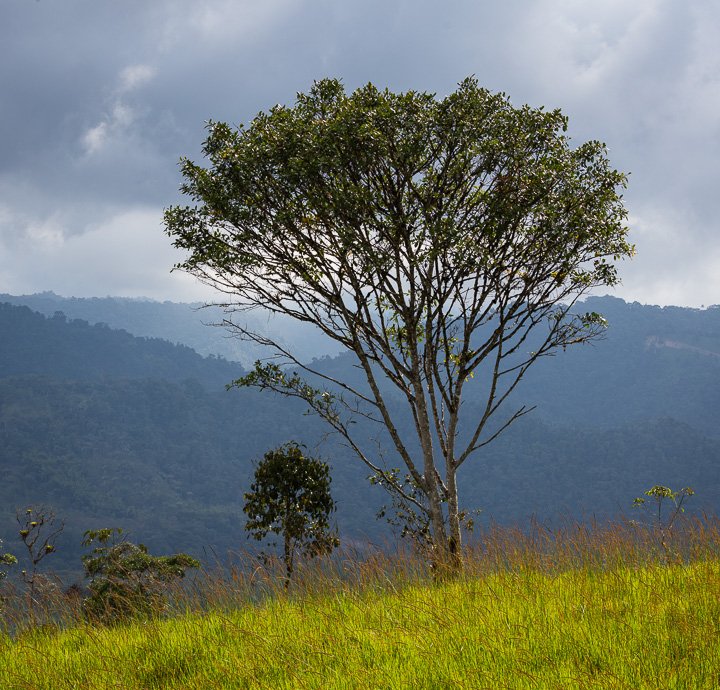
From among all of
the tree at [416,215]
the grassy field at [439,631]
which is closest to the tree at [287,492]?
the tree at [416,215]

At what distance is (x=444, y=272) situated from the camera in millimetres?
11750

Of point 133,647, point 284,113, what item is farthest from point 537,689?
point 284,113

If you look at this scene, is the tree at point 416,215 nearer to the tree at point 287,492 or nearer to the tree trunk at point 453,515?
the tree trunk at point 453,515

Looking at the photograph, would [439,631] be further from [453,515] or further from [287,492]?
[287,492]

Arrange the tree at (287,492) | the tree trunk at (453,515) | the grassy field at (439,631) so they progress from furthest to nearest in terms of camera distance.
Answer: the tree at (287,492) < the tree trunk at (453,515) < the grassy field at (439,631)

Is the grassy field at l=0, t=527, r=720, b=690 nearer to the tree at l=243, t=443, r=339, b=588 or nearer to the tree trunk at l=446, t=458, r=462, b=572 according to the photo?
the tree trunk at l=446, t=458, r=462, b=572

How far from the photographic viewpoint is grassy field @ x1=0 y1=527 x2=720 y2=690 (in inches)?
177

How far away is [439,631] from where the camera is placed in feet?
17.6

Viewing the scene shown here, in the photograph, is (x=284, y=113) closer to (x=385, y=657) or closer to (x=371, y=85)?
(x=371, y=85)

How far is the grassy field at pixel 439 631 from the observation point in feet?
14.7

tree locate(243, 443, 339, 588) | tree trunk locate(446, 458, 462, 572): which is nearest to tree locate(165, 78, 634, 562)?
tree trunk locate(446, 458, 462, 572)

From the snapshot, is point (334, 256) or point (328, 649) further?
point (334, 256)

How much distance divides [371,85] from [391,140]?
38.4 inches

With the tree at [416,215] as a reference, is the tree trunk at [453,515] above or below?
below
